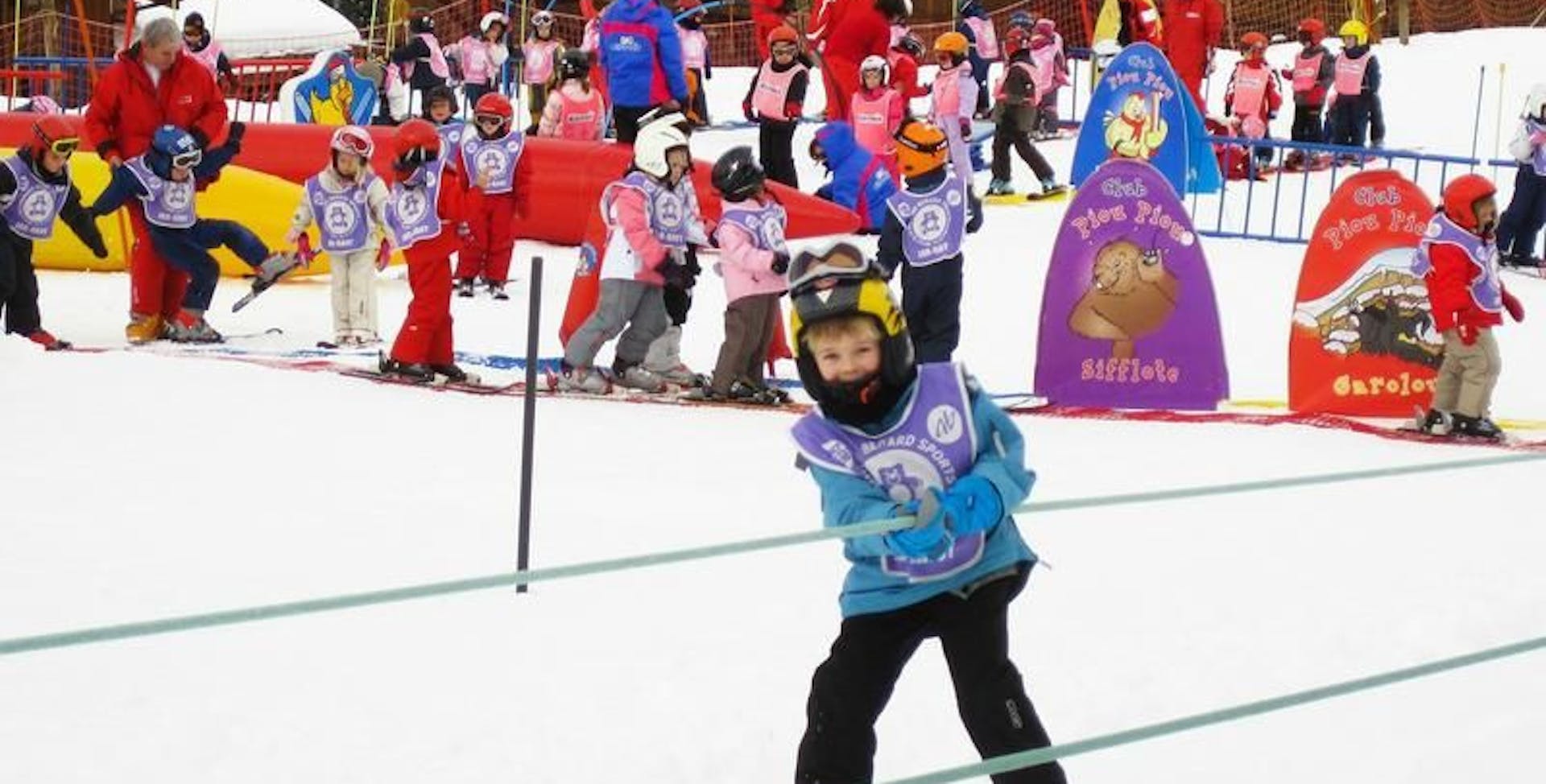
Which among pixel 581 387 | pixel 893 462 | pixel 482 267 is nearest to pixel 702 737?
pixel 893 462

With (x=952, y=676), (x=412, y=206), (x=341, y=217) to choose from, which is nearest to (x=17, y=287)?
(x=341, y=217)

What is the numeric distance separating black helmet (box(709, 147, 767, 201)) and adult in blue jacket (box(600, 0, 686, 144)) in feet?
16.8

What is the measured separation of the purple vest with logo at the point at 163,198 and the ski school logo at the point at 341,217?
2.28 feet

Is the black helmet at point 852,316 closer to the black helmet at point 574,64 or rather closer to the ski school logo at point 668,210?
the ski school logo at point 668,210

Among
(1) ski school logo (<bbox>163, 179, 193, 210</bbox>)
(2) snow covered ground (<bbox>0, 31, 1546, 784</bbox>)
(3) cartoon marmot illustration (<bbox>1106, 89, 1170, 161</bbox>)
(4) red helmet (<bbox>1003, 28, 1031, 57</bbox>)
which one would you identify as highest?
(4) red helmet (<bbox>1003, 28, 1031, 57</bbox>)

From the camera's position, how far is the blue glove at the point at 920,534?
12.3 ft

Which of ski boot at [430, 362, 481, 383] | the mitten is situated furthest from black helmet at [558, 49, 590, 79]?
the mitten

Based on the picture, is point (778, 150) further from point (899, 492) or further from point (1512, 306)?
point (899, 492)

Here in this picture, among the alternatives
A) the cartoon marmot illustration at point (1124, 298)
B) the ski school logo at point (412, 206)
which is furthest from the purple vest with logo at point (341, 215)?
the cartoon marmot illustration at point (1124, 298)

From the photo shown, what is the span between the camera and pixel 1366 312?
10008 mm

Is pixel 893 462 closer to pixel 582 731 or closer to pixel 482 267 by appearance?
pixel 582 731

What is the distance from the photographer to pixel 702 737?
518 centimetres

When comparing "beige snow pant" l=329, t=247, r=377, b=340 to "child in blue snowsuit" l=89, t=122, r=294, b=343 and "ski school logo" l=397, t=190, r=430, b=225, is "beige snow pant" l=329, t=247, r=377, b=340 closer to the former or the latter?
"child in blue snowsuit" l=89, t=122, r=294, b=343

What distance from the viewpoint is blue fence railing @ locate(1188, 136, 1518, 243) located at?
52.1 ft
